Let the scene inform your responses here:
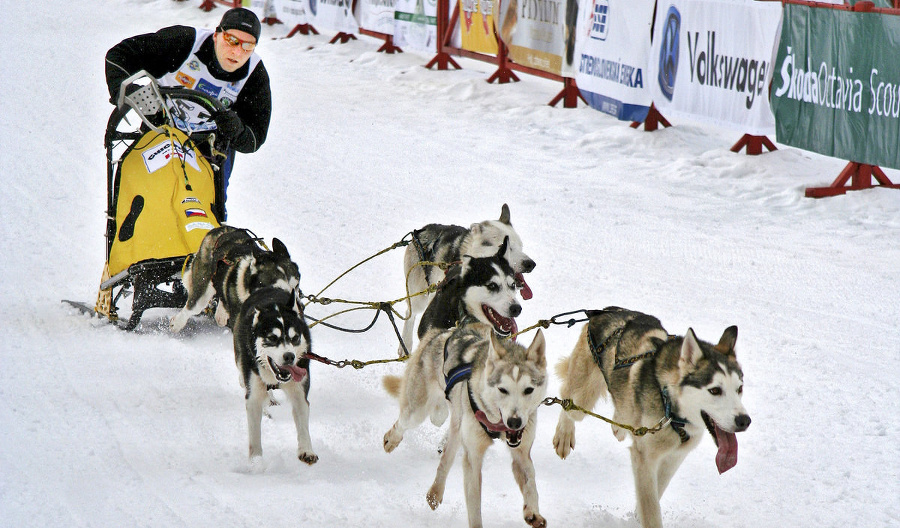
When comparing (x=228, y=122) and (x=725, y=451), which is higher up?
(x=228, y=122)

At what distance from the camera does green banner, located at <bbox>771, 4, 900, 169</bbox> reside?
6.14 metres

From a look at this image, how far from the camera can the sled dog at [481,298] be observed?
11.7ft

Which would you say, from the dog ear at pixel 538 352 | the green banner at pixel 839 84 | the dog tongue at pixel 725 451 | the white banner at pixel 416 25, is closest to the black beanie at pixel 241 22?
the dog ear at pixel 538 352

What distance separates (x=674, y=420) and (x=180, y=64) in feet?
10.4

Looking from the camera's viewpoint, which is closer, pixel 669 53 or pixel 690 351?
pixel 690 351

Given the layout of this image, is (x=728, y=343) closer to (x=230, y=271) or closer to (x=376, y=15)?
(x=230, y=271)

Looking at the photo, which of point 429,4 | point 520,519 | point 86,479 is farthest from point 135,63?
point 429,4

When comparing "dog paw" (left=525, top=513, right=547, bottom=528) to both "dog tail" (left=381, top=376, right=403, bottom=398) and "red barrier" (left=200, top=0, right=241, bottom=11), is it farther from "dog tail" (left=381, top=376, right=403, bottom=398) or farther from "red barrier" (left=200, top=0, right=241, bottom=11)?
"red barrier" (left=200, top=0, right=241, bottom=11)

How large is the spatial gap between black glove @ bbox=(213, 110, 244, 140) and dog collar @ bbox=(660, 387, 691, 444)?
2565mm

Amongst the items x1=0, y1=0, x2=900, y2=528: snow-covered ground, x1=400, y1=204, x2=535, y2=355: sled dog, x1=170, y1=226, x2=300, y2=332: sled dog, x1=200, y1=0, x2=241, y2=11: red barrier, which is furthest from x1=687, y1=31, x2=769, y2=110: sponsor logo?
x1=200, y1=0, x2=241, y2=11: red barrier

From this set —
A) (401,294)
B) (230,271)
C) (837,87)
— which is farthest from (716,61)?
(230,271)

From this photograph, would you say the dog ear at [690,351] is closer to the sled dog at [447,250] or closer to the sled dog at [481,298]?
the sled dog at [481,298]

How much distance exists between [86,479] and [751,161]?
20.0 feet

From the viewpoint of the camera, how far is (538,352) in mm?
2791
